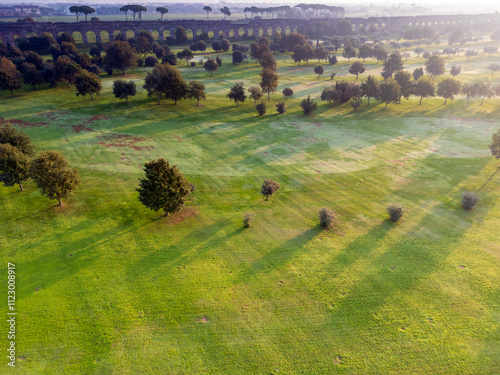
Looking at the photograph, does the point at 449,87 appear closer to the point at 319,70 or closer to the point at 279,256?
the point at 319,70

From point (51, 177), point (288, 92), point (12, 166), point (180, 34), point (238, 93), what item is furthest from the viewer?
point (180, 34)

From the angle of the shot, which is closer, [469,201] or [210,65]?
[469,201]

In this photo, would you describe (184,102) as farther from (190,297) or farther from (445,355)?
(445,355)

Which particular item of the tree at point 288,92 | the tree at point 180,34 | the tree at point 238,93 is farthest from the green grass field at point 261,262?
the tree at point 180,34

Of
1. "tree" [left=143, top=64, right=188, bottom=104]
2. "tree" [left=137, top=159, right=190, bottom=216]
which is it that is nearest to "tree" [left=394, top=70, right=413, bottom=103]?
"tree" [left=143, top=64, right=188, bottom=104]

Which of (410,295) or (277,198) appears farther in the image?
(277,198)

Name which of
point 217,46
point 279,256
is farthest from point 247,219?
point 217,46

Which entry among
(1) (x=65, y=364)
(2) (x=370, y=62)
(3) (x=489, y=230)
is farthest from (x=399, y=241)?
(2) (x=370, y=62)
